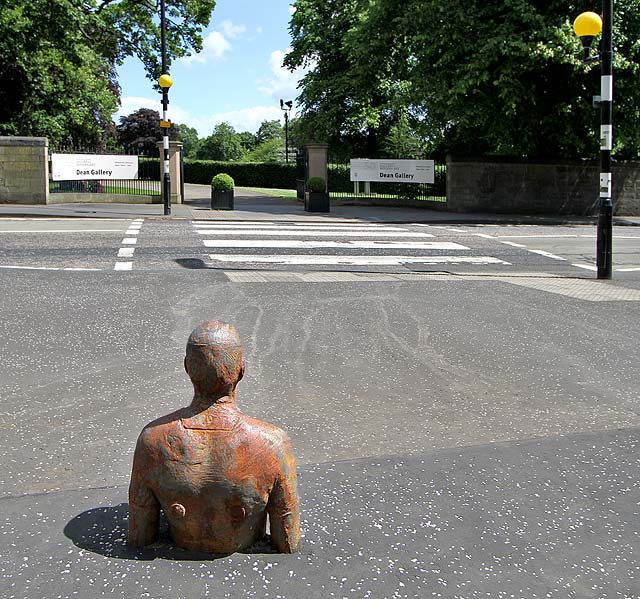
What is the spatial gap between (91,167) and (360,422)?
24.6 m

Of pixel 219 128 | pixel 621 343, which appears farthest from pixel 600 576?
pixel 219 128

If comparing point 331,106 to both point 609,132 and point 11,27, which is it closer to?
point 11,27

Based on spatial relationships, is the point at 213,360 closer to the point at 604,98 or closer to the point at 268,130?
the point at 604,98

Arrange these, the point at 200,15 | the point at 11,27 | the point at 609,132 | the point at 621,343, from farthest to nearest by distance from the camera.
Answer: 1. the point at 200,15
2. the point at 11,27
3. the point at 609,132
4. the point at 621,343

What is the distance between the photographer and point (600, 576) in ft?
10.6

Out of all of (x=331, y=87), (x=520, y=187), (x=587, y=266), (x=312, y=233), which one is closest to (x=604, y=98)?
(x=587, y=266)

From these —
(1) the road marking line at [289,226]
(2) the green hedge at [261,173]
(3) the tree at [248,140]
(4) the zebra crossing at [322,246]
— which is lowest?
(4) the zebra crossing at [322,246]

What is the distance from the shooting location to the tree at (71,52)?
91.0 ft

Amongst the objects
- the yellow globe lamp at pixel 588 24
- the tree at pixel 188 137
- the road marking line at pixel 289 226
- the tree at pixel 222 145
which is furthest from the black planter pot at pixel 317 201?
the tree at pixel 188 137

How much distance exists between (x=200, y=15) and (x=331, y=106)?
12.2 metres

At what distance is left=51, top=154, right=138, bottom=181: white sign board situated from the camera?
2638cm

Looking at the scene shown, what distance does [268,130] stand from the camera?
378ft

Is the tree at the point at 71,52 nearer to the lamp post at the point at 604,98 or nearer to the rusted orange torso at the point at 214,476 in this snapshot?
the lamp post at the point at 604,98

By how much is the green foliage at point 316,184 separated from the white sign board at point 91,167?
670cm
